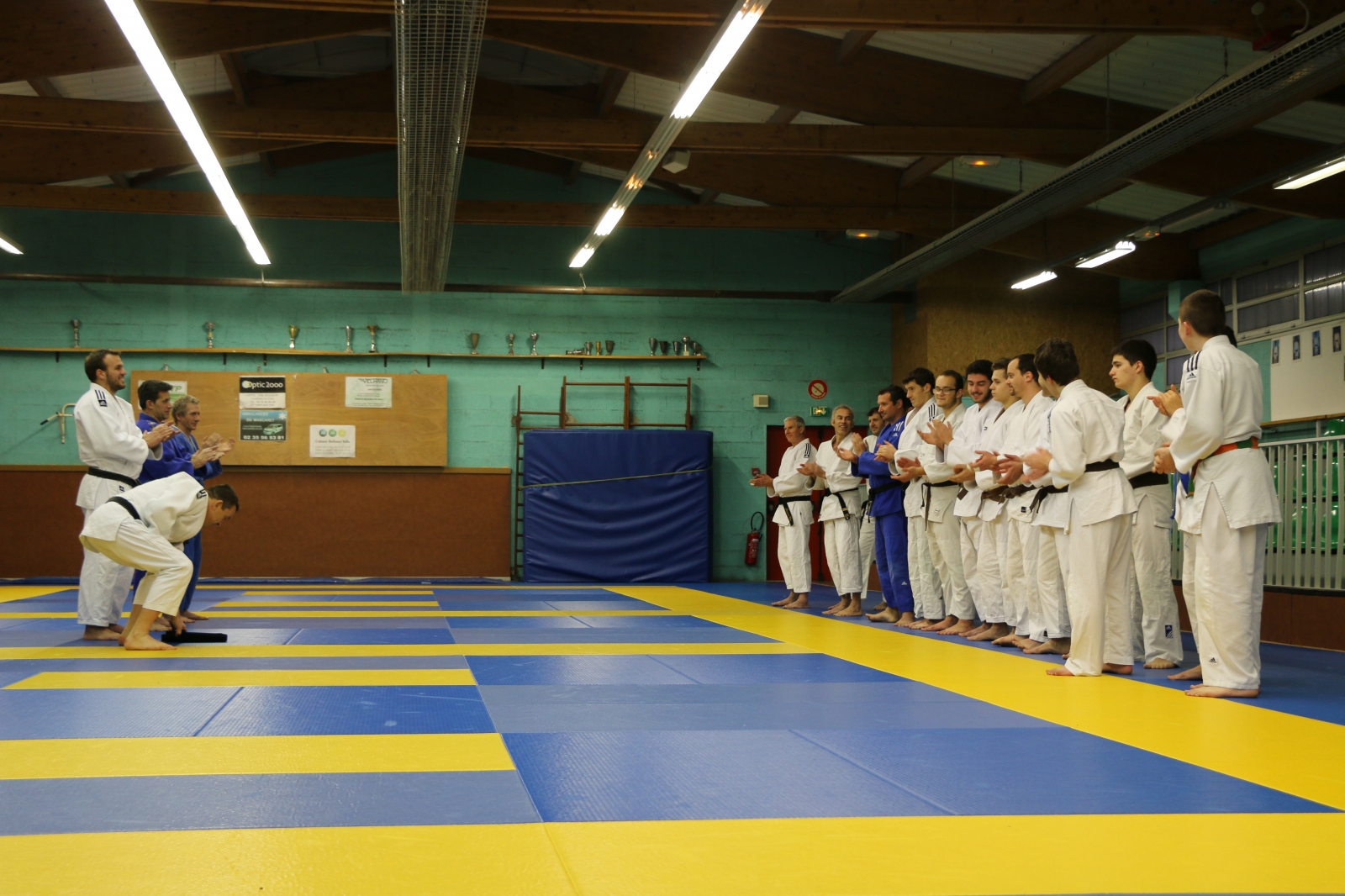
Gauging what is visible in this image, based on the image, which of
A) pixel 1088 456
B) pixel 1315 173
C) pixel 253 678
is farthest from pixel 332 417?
pixel 1315 173

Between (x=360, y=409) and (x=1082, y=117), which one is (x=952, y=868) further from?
(x=360, y=409)

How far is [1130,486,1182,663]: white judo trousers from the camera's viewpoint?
559cm

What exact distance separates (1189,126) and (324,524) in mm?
10535

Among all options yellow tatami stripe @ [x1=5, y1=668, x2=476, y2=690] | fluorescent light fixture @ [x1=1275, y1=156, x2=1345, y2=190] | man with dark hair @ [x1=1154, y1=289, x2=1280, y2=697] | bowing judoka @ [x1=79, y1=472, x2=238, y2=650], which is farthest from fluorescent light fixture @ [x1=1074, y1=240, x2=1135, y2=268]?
bowing judoka @ [x1=79, y1=472, x2=238, y2=650]

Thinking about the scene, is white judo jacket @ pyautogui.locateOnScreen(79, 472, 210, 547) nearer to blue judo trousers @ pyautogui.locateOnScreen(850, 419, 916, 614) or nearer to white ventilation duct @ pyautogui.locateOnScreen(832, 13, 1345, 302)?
blue judo trousers @ pyautogui.locateOnScreen(850, 419, 916, 614)

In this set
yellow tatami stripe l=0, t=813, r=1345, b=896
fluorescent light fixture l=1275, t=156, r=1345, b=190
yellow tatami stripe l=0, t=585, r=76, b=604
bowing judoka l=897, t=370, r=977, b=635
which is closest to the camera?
yellow tatami stripe l=0, t=813, r=1345, b=896

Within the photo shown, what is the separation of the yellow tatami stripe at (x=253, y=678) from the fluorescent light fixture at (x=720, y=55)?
13.5ft

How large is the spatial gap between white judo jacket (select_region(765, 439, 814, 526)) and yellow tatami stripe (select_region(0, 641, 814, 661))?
11.1ft

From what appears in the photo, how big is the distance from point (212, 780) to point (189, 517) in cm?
345

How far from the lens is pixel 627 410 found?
13922 mm

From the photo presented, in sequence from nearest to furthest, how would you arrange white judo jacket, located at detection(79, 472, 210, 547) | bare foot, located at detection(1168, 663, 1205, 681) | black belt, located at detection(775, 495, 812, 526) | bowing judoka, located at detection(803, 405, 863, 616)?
1. bare foot, located at detection(1168, 663, 1205, 681)
2. white judo jacket, located at detection(79, 472, 210, 547)
3. bowing judoka, located at detection(803, 405, 863, 616)
4. black belt, located at detection(775, 495, 812, 526)

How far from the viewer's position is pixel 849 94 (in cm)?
960

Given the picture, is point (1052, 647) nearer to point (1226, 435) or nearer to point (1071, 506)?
point (1071, 506)

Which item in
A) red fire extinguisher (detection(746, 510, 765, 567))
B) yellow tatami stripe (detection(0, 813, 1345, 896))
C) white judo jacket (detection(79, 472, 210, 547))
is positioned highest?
white judo jacket (detection(79, 472, 210, 547))
